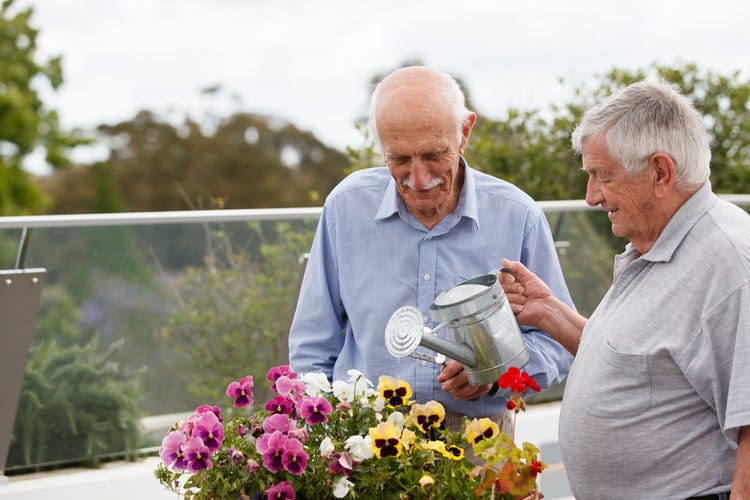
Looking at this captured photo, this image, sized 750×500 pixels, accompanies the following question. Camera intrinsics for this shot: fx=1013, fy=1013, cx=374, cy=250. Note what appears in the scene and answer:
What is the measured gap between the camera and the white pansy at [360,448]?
203cm

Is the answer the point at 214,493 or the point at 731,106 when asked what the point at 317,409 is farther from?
the point at 731,106

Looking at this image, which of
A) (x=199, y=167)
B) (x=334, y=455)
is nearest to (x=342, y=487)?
(x=334, y=455)

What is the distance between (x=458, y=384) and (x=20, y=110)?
27159 mm

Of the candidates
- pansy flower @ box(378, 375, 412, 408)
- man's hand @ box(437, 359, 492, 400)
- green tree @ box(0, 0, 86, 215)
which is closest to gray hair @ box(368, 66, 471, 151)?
man's hand @ box(437, 359, 492, 400)

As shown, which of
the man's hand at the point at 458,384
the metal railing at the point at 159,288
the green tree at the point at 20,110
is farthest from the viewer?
the green tree at the point at 20,110

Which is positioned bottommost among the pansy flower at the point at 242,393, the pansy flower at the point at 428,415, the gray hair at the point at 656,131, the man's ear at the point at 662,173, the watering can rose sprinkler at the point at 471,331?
the pansy flower at the point at 428,415

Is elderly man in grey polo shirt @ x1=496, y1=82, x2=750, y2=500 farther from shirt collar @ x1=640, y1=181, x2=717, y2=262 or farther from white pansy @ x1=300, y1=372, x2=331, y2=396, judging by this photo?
white pansy @ x1=300, y1=372, x2=331, y2=396

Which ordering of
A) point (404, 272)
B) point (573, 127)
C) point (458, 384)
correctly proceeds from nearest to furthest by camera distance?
point (458, 384) → point (404, 272) → point (573, 127)

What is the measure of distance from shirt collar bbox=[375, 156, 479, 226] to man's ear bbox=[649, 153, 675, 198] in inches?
26.5

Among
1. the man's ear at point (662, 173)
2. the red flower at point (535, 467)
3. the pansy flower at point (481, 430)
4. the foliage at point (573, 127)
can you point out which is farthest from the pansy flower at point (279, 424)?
the foliage at point (573, 127)

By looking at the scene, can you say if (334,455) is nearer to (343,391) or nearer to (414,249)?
(343,391)

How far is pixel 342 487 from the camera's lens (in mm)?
2000

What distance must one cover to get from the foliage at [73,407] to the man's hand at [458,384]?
8.44 ft

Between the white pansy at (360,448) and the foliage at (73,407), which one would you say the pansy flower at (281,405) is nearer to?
the white pansy at (360,448)
